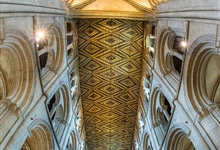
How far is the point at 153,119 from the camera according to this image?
901 cm

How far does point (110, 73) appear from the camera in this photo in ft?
35.7

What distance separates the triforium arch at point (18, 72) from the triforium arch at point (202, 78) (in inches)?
154

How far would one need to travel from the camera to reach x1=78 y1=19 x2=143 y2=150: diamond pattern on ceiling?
970 centimetres

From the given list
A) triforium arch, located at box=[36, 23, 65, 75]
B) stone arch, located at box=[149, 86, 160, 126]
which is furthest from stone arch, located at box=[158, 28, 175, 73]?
triforium arch, located at box=[36, 23, 65, 75]

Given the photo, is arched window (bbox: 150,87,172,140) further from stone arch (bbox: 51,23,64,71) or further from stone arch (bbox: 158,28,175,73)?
stone arch (bbox: 51,23,64,71)

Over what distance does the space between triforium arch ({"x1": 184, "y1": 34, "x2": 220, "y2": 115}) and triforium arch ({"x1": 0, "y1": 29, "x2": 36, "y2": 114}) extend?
3.92 metres

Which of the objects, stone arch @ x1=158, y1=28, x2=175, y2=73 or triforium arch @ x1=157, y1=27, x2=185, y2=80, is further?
stone arch @ x1=158, y1=28, x2=175, y2=73

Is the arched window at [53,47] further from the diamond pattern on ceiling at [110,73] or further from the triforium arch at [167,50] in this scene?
the triforium arch at [167,50]

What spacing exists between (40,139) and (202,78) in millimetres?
4828

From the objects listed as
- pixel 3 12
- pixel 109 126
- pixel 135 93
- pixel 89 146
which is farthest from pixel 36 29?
pixel 89 146

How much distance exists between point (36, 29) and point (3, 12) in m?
1.63

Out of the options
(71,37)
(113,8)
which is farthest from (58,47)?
(113,8)

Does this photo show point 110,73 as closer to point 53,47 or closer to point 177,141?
point 53,47

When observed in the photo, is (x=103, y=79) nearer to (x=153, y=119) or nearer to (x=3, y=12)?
(x=153, y=119)
